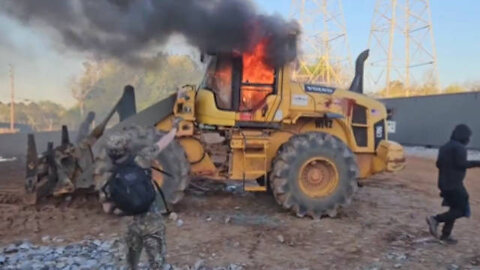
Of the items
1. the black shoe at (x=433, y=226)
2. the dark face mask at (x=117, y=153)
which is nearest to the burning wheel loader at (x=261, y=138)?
the black shoe at (x=433, y=226)

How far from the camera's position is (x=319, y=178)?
26.7 ft

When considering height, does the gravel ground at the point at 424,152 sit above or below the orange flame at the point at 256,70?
below

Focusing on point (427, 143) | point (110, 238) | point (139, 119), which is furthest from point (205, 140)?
point (427, 143)

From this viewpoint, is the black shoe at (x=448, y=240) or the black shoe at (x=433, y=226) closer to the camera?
the black shoe at (x=448, y=240)

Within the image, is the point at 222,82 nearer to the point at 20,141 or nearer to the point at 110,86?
the point at 110,86

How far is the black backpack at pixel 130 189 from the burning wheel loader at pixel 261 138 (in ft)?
11.1

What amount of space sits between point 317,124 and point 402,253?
119 inches

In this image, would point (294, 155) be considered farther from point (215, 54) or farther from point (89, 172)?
point (89, 172)

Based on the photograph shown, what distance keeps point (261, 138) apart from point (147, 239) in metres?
4.02

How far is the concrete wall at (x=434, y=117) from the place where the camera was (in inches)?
828

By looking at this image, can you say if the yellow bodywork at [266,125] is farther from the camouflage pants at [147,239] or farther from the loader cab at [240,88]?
the camouflage pants at [147,239]

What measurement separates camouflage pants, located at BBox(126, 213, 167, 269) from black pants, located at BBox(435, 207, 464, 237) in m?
4.02

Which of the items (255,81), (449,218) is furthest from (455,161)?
(255,81)

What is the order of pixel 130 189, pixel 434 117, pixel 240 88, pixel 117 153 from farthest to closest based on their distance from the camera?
1. pixel 434 117
2. pixel 240 88
3. pixel 117 153
4. pixel 130 189
